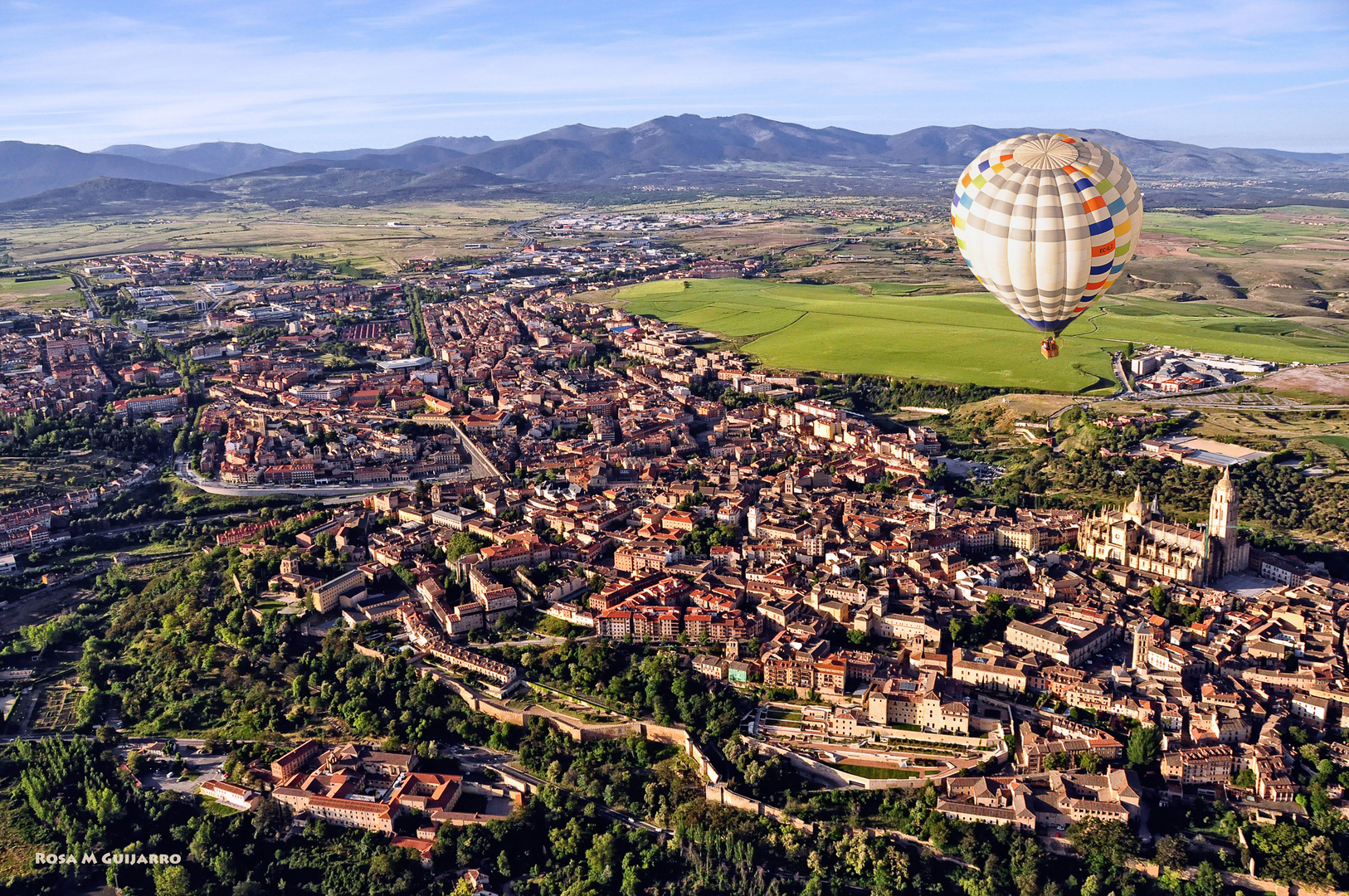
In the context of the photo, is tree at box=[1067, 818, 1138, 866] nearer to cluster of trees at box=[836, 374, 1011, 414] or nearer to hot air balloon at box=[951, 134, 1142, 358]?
hot air balloon at box=[951, 134, 1142, 358]

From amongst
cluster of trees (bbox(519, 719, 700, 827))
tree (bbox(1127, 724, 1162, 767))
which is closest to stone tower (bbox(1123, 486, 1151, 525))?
tree (bbox(1127, 724, 1162, 767))

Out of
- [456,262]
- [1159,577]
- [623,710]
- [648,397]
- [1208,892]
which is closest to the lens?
[1208,892]

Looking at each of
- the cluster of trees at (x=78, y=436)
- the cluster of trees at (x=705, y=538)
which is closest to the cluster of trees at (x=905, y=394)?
the cluster of trees at (x=705, y=538)

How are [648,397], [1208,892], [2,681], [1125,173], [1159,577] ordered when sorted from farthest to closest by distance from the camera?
[648,397] → [1159,577] → [2,681] → [1125,173] → [1208,892]

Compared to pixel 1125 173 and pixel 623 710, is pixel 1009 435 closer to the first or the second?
pixel 1125 173

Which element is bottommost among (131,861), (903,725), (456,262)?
(131,861)

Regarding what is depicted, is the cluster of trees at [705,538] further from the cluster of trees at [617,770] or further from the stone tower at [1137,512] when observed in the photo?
the stone tower at [1137,512]

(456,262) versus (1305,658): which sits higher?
(456,262)

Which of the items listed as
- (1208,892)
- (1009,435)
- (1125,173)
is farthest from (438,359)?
(1208,892)
